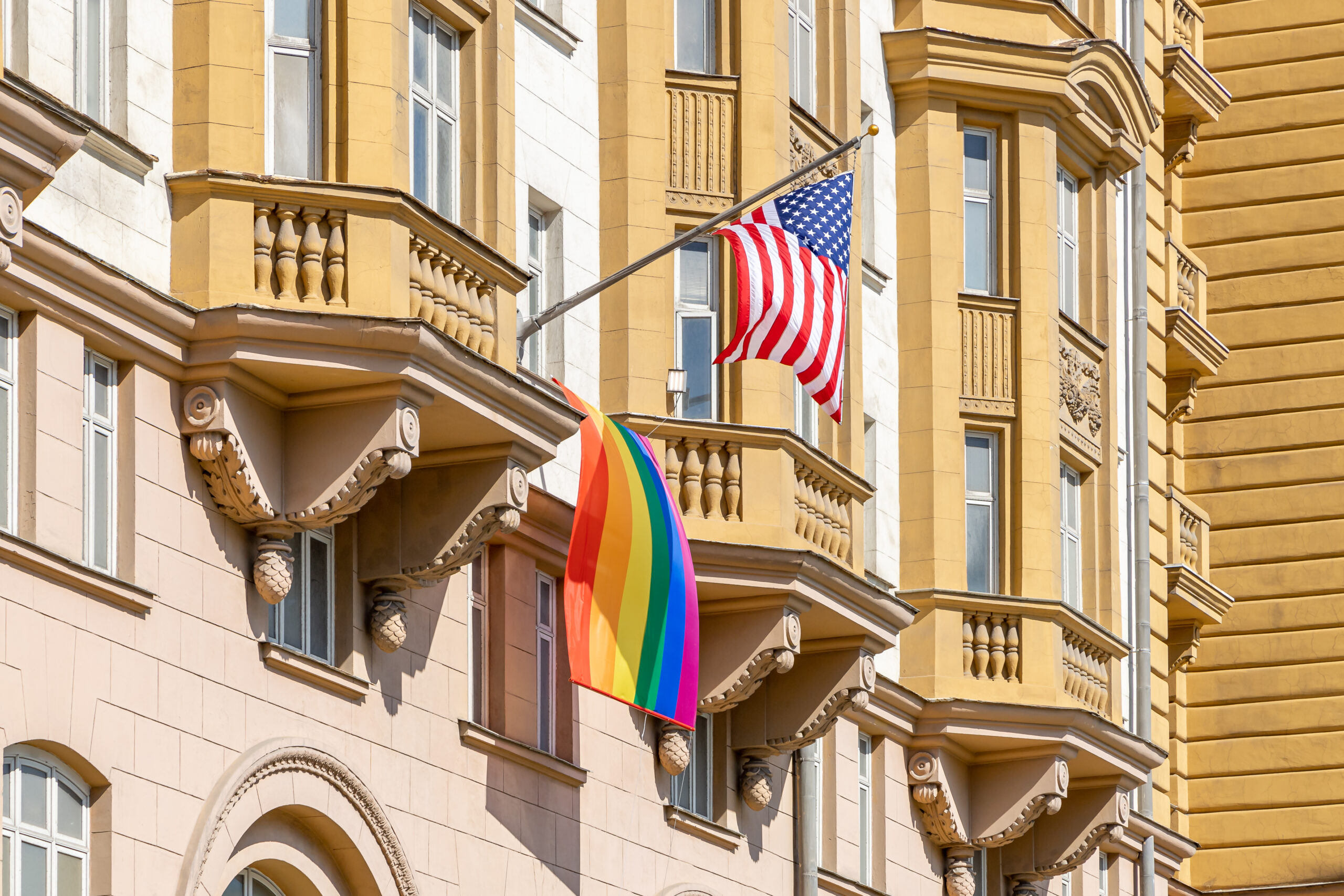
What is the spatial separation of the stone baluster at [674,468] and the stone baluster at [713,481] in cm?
25

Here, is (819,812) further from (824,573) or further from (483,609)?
(483,609)

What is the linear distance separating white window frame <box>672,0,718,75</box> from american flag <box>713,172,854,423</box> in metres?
2.52

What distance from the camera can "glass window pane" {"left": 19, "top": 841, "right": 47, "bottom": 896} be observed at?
58.8ft

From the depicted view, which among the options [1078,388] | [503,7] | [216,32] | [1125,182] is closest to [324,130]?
[216,32]

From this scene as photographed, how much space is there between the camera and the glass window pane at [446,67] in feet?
75.9

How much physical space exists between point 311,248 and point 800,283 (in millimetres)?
5522

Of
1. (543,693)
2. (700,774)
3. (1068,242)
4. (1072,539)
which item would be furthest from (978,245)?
(543,693)

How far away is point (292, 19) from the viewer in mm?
21562

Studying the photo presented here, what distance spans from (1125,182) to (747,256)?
1546 centimetres

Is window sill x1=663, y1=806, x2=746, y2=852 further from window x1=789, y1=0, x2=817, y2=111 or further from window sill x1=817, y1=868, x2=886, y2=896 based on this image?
window x1=789, y1=0, x2=817, y2=111

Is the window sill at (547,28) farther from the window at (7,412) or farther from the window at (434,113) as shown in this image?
the window at (7,412)

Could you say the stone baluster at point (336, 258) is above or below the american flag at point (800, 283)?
below

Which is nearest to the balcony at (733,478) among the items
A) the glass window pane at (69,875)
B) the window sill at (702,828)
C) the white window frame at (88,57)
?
the window sill at (702,828)

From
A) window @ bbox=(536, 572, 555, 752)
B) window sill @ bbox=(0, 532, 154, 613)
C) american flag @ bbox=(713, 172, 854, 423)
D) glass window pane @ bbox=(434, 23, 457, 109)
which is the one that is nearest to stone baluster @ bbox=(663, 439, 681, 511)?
american flag @ bbox=(713, 172, 854, 423)
